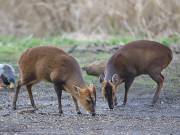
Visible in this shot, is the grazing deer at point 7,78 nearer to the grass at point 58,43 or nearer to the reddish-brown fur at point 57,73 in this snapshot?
the reddish-brown fur at point 57,73

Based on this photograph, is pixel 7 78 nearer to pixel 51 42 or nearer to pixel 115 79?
pixel 115 79

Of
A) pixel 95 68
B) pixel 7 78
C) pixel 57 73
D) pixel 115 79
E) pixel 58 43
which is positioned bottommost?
pixel 58 43

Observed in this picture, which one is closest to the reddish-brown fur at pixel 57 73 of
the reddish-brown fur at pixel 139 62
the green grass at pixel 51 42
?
the reddish-brown fur at pixel 139 62

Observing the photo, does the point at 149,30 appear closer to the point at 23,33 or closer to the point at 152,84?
the point at 23,33

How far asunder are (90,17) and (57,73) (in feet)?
37.2

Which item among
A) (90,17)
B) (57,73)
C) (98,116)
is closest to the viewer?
(98,116)

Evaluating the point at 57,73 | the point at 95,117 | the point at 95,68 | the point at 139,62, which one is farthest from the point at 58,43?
the point at 95,117

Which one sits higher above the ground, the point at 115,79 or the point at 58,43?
the point at 115,79

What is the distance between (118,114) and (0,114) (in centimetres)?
159

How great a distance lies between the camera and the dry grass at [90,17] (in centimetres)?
2108

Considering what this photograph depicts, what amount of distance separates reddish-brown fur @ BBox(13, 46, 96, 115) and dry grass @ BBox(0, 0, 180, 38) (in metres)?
9.47

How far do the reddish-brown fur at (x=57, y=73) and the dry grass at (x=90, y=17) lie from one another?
947 cm

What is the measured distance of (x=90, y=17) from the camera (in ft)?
72.3

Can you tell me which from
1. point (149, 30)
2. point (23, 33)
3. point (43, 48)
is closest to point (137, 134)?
point (43, 48)
